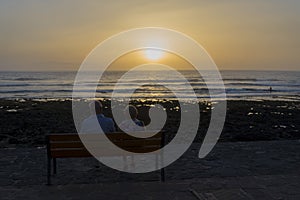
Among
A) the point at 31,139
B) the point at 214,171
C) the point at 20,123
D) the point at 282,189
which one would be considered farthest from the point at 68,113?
the point at 282,189

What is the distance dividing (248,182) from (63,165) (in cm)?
356

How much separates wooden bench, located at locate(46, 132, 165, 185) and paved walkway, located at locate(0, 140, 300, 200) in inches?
16.9

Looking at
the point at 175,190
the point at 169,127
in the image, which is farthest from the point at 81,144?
the point at 169,127

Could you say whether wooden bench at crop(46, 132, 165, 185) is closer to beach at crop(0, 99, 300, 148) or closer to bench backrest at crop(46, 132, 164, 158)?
bench backrest at crop(46, 132, 164, 158)

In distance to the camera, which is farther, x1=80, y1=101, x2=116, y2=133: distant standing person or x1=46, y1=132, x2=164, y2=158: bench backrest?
x1=80, y1=101, x2=116, y2=133: distant standing person

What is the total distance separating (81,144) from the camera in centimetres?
630

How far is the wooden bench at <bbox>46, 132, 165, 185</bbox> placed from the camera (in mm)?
6246

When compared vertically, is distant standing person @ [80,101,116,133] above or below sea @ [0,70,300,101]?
below

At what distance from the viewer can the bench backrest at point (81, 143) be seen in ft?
20.5

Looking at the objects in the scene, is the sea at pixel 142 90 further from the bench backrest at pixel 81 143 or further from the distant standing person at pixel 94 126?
the bench backrest at pixel 81 143

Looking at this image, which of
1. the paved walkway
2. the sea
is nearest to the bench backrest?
the paved walkway

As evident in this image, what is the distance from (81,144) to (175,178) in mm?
1708

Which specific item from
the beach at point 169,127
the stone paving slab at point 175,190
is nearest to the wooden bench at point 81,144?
the stone paving slab at point 175,190

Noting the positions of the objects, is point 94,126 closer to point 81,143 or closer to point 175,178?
point 81,143
